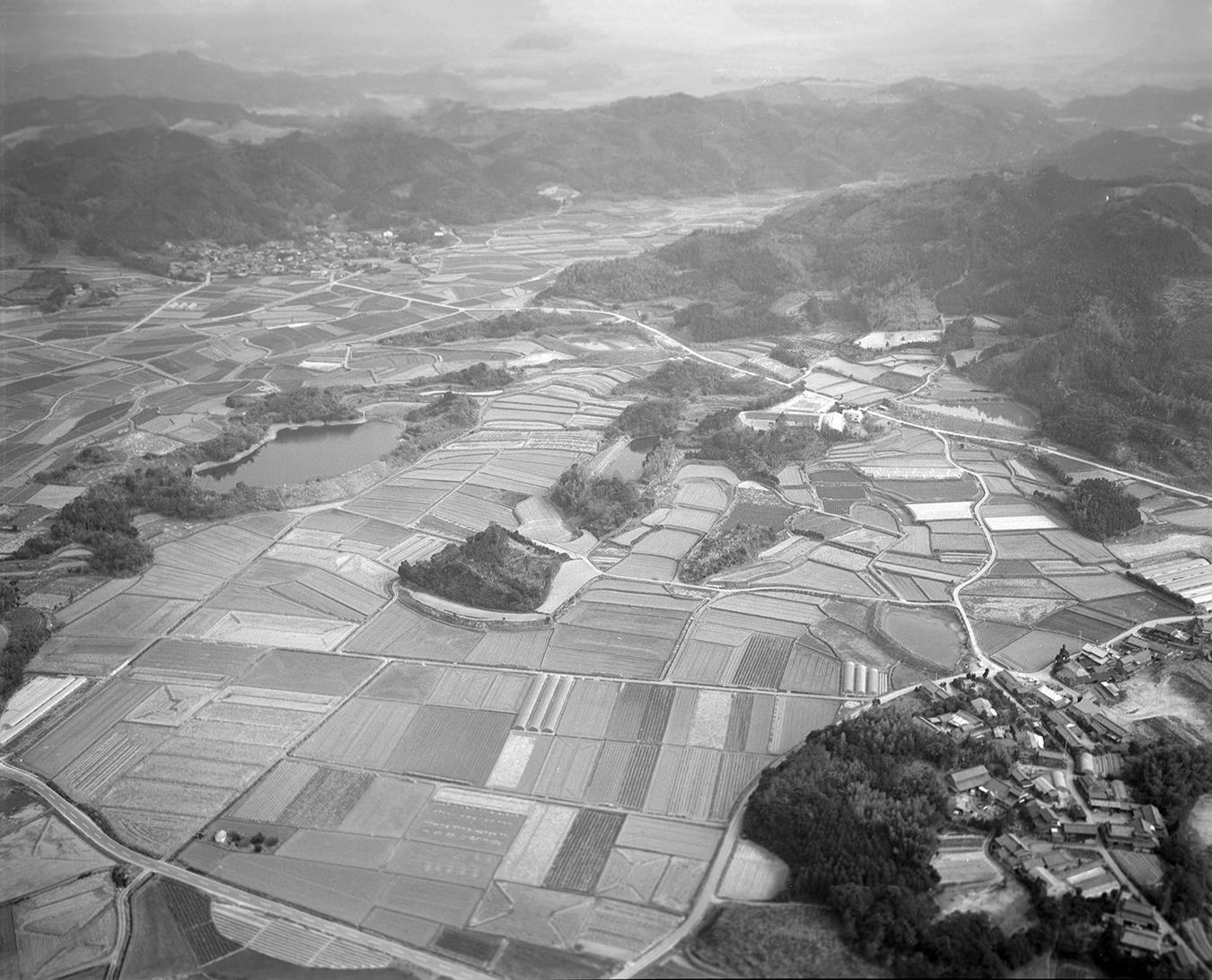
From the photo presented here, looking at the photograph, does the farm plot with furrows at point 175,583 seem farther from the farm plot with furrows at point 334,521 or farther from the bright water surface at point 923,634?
the bright water surface at point 923,634

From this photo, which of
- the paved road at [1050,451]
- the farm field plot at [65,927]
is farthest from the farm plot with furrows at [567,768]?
the paved road at [1050,451]

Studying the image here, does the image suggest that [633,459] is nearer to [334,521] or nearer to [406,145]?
[334,521]

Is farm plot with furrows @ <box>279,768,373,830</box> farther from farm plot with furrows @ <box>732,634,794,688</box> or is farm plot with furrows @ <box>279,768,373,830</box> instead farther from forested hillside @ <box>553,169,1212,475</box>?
forested hillside @ <box>553,169,1212,475</box>

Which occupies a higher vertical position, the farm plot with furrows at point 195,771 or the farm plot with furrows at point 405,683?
the farm plot with furrows at point 195,771

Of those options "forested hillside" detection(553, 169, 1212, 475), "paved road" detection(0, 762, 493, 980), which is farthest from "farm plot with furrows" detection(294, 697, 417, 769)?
"forested hillside" detection(553, 169, 1212, 475)

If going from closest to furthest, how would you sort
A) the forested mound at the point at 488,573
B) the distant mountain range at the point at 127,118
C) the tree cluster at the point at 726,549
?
the forested mound at the point at 488,573 → the tree cluster at the point at 726,549 → the distant mountain range at the point at 127,118

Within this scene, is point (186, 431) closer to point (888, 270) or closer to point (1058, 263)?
point (888, 270)

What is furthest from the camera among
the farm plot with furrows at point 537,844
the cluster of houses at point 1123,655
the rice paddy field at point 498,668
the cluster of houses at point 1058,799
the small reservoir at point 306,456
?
the small reservoir at point 306,456
